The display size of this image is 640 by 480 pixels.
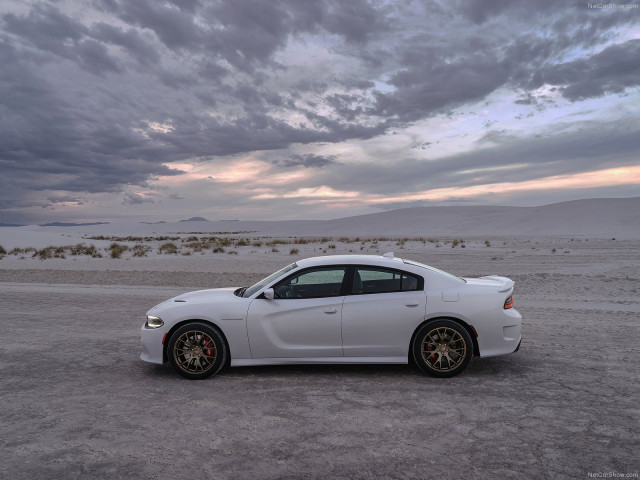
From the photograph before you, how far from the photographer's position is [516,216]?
98938mm

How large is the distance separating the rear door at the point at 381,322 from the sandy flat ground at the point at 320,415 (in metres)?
0.38

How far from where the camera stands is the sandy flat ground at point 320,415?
13.0 ft

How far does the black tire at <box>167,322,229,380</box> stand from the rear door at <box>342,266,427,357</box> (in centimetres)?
154

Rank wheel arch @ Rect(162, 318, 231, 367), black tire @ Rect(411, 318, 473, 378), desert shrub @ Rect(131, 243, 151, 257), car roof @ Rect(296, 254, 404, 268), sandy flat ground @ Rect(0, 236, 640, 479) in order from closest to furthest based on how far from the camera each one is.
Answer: sandy flat ground @ Rect(0, 236, 640, 479) → black tire @ Rect(411, 318, 473, 378) → wheel arch @ Rect(162, 318, 231, 367) → car roof @ Rect(296, 254, 404, 268) → desert shrub @ Rect(131, 243, 151, 257)

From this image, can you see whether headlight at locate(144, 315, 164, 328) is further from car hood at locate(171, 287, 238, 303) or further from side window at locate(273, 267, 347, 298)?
side window at locate(273, 267, 347, 298)

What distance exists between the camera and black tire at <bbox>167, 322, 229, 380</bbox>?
243 inches

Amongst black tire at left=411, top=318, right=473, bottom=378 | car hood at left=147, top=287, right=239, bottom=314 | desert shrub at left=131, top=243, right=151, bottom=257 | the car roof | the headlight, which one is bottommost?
black tire at left=411, top=318, right=473, bottom=378

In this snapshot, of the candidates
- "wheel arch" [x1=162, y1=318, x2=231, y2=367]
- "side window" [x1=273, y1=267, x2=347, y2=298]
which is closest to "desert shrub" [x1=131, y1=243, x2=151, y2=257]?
"wheel arch" [x1=162, y1=318, x2=231, y2=367]

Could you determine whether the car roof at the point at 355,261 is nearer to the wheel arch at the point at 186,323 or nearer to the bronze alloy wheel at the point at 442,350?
the bronze alloy wheel at the point at 442,350

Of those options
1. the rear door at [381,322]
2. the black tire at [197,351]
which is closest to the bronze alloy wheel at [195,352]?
the black tire at [197,351]

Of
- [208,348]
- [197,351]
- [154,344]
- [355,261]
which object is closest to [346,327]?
[355,261]

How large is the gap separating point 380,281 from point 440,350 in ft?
3.59

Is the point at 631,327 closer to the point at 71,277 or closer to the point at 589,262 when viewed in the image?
the point at 589,262

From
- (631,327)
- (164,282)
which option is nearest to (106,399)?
(631,327)
